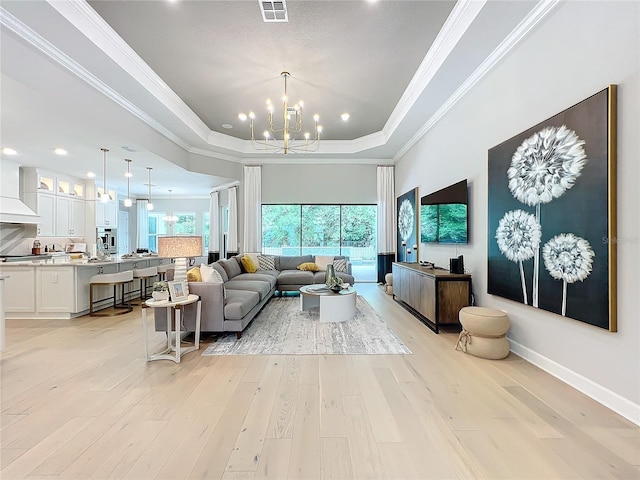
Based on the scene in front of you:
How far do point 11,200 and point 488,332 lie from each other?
8.85 m

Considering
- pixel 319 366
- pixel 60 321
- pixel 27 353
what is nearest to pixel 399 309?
pixel 319 366

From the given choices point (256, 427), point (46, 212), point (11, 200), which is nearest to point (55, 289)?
point (11, 200)

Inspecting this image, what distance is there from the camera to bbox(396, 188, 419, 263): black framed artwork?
21.0ft

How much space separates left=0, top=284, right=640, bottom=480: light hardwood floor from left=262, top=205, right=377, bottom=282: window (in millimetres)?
5180

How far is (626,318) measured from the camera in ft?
6.87

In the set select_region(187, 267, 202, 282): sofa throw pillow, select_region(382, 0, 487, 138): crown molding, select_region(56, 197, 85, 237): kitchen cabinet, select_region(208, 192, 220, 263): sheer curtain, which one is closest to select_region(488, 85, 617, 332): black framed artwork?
select_region(382, 0, 487, 138): crown molding

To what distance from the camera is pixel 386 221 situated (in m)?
7.99

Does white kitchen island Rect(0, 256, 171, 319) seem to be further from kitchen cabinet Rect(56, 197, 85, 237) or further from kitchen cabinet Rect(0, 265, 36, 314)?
kitchen cabinet Rect(56, 197, 85, 237)

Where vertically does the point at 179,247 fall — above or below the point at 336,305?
Answer: above

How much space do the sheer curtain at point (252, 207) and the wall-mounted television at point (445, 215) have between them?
418cm

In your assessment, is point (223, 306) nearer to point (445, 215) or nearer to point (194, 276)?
point (194, 276)

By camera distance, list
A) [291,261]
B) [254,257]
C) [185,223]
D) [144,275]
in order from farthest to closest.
Answer: [185,223]
[291,261]
[254,257]
[144,275]

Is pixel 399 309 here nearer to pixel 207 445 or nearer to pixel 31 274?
pixel 207 445

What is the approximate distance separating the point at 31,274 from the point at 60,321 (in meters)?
0.90
